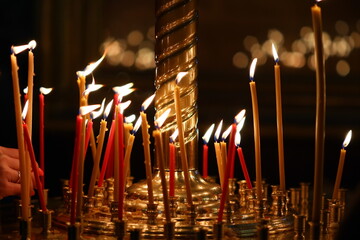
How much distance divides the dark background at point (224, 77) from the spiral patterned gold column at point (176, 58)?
148 cm

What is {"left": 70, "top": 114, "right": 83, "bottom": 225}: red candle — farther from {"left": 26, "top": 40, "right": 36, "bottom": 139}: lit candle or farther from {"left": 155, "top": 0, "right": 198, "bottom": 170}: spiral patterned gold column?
{"left": 155, "top": 0, "right": 198, "bottom": 170}: spiral patterned gold column

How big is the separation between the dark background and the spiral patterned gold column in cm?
148

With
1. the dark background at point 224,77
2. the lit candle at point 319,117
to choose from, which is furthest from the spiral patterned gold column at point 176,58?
the dark background at point 224,77

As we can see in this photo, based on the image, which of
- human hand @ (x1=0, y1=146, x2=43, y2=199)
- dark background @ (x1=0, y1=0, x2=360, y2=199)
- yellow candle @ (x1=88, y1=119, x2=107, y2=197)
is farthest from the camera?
dark background @ (x1=0, y1=0, x2=360, y2=199)

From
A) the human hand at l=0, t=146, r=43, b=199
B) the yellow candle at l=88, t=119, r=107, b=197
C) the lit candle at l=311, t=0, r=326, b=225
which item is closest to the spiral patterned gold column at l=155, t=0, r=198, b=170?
the yellow candle at l=88, t=119, r=107, b=197

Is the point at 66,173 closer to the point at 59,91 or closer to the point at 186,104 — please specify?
the point at 59,91

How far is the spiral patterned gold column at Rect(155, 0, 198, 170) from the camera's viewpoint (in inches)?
44.8

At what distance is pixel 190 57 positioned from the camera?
1150 mm

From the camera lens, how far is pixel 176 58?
114 cm

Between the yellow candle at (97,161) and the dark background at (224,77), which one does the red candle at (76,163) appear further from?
the dark background at (224,77)

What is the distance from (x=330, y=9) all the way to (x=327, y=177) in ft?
2.26

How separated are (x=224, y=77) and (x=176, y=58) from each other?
165 cm

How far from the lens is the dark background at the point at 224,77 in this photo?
2.63 meters

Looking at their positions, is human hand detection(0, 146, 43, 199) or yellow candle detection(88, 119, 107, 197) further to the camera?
human hand detection(0, 146, 43, 199)
